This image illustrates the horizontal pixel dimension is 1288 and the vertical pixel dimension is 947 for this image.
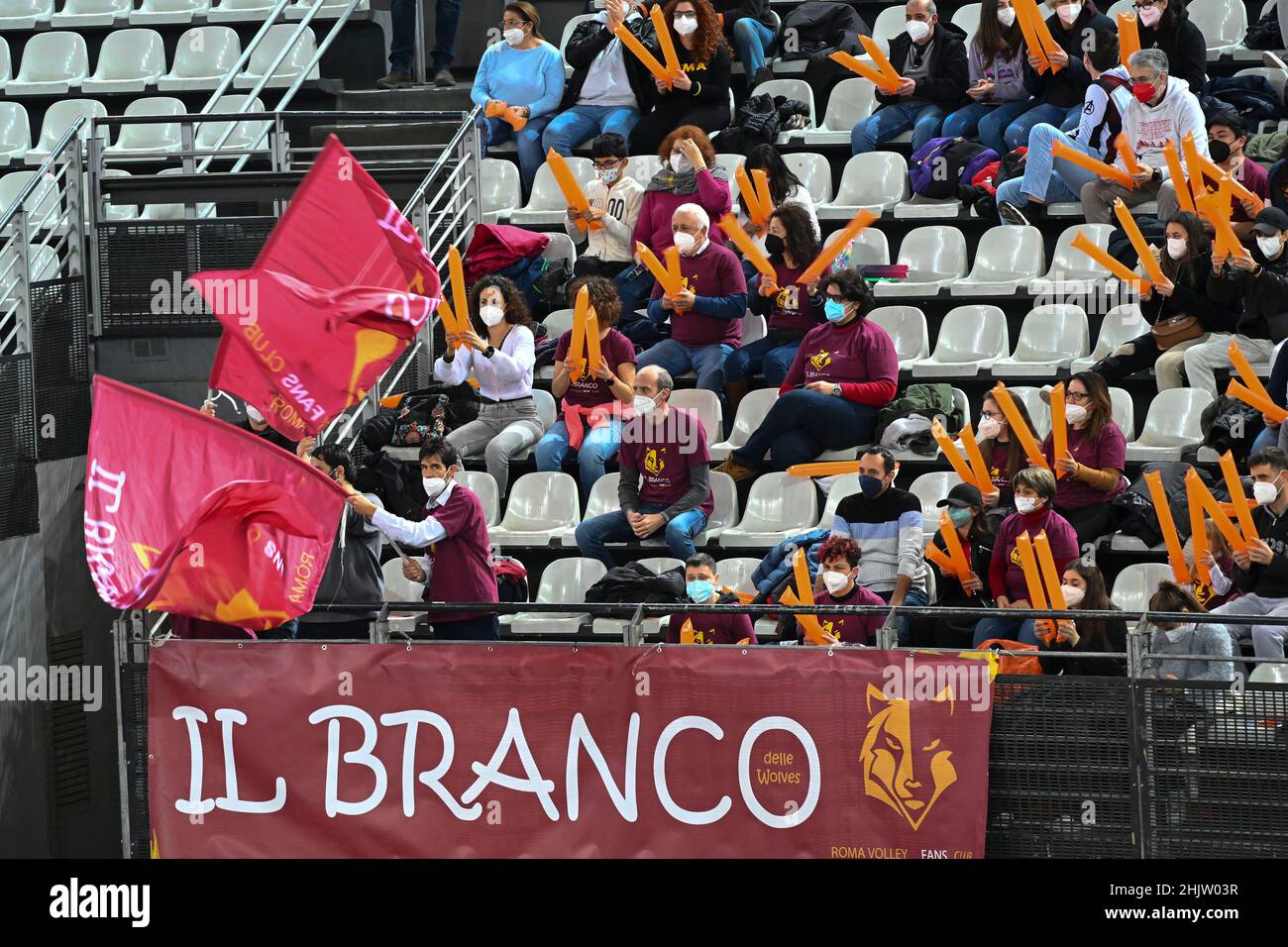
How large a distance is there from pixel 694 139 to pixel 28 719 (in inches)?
199

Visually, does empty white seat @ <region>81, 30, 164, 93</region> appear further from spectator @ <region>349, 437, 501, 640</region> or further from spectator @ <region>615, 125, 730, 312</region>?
spectator @ <region>349, 437, 501, 640</region>

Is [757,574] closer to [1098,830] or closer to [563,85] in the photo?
[1098,830]

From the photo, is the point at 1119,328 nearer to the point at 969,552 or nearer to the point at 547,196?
the point at 969,552

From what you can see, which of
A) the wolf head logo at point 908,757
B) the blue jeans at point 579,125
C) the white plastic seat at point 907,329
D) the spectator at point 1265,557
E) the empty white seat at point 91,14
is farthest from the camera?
the empty white seat at point 91,14

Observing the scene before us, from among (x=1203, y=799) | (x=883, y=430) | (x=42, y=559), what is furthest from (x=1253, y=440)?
(x=42, y=559)

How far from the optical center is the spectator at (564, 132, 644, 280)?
43.6 ft

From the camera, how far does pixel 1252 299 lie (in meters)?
11.2

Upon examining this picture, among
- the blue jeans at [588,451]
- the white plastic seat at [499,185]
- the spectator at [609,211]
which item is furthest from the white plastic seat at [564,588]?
the white plastic seat at [499,185]

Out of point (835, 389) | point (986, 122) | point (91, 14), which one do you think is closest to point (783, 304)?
point (835, 389)

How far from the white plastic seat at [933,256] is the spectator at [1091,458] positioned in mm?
2243

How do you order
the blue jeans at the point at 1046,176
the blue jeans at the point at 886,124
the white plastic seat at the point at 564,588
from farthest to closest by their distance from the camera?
the blue jeans at the point at 886,124 < the blue jeans at the point at 1046,176 < the white plastic seat at the point at 564,588

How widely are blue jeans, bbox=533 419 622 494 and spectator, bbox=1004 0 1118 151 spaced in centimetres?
323

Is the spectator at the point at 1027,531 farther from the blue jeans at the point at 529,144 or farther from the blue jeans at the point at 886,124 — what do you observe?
the blue jeans at the point at 529,144

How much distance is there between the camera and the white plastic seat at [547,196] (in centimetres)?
1373
